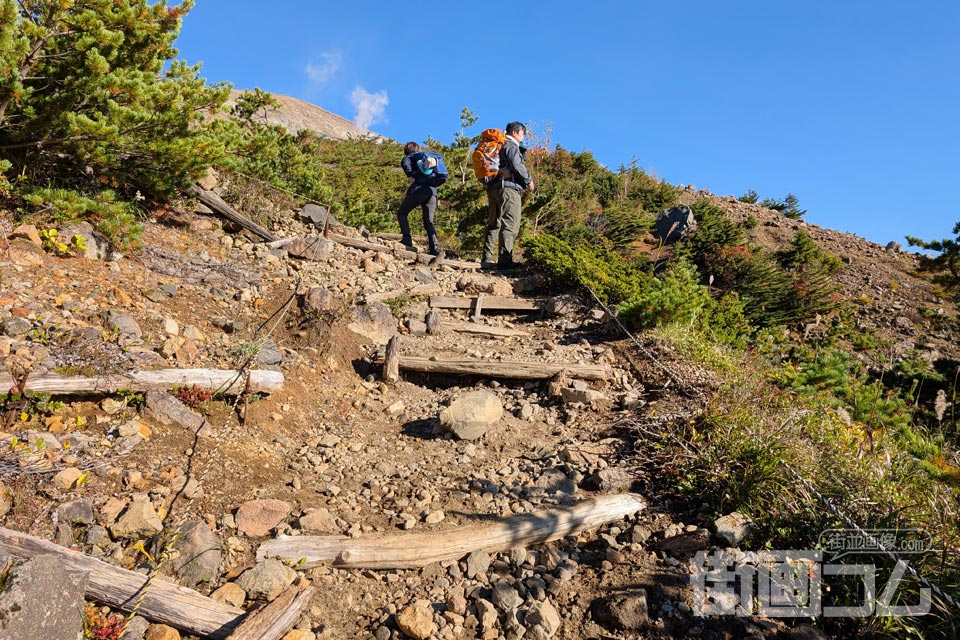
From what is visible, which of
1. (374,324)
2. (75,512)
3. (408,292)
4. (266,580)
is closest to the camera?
(266,580)

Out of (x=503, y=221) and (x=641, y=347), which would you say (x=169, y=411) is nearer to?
(x=641, y=347)

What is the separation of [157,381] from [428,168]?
626 centimetres

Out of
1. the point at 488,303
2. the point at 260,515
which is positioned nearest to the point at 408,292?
the point at 488,303

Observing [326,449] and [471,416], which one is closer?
[326,449]

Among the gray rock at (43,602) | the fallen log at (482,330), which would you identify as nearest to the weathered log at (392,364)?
the fallen log at (482,330)

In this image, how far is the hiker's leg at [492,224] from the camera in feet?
31.2

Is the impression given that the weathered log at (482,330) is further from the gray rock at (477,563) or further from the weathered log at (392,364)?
the gray rock at (477,563)

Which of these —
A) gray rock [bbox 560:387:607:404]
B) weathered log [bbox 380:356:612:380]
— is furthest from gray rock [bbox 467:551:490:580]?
weathered log [bbox 380:356:612:380]

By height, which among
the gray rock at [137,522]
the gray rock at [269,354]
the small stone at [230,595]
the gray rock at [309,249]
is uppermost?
the gray rock at [309,249]

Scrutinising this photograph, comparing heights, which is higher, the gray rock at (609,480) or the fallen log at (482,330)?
the fallen log at (482,330)

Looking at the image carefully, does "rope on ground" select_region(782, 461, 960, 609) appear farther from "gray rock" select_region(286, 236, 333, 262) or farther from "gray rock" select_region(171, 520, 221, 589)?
"gray rock" select_region(286, 236, 333, 262)

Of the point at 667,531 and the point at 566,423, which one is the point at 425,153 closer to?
the point at 566,423

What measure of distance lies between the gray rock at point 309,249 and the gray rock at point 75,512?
565 cm

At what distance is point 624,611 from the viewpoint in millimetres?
2863
